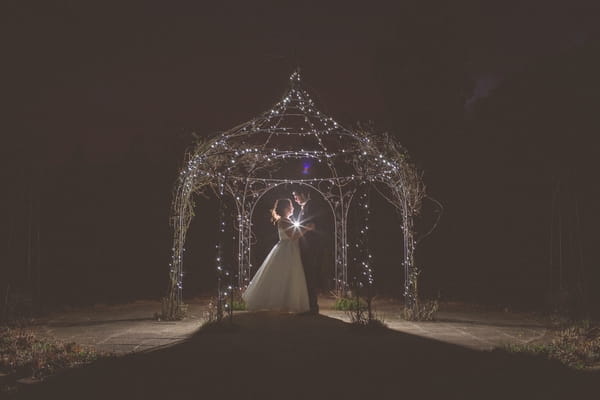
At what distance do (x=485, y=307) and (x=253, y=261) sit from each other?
22.4ft

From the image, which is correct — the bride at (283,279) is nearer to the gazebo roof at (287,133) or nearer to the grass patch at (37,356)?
the gazebo roof at (287,133)

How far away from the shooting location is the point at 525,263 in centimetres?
1288

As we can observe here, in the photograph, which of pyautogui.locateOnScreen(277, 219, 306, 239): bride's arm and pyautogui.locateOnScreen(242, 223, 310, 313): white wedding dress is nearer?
pyautogui.locateOnScreen(242, 223, 310, 313): white wedding dress

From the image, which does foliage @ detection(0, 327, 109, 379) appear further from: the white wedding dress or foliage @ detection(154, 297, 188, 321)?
the white wedding dress

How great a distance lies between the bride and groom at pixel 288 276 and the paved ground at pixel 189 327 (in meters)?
0.68

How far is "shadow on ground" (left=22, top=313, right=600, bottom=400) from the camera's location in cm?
407

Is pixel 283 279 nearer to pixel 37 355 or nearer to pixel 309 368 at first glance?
pixel 309 368

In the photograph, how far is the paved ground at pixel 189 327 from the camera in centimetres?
640

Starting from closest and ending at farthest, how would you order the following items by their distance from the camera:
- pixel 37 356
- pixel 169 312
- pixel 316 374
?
pixel 316 374 < pixel 37 356 < pixel 169 312

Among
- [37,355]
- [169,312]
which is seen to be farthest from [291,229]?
[37,355]

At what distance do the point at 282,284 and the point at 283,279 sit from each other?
3.5 inches

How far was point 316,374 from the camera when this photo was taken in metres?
4.55

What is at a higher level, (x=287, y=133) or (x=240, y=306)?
(x=287, y=133)

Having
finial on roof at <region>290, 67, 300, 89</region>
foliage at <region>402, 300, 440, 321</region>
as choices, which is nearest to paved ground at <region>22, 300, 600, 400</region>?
foliage at <region>402, 300, 440, 321</region>
